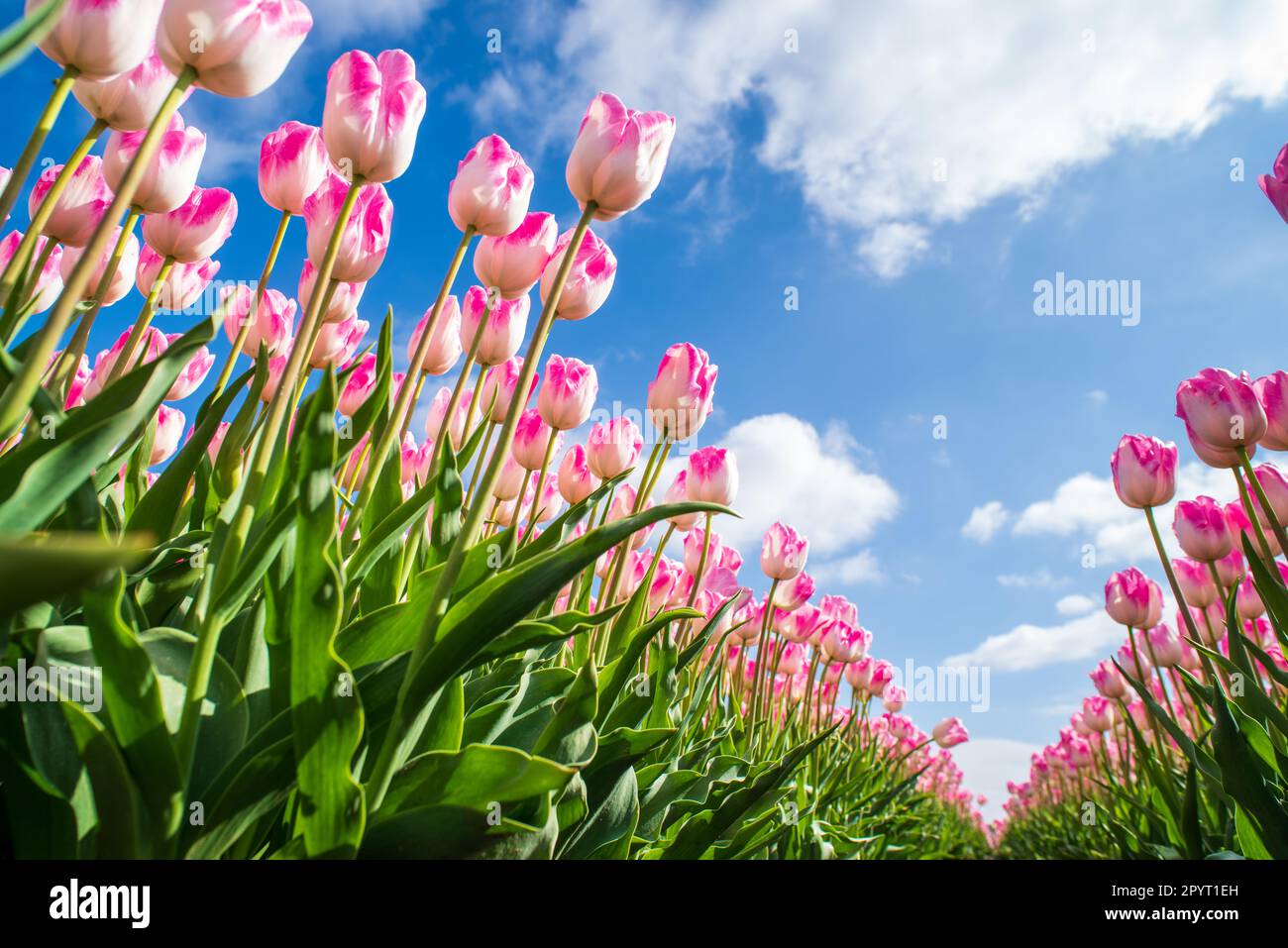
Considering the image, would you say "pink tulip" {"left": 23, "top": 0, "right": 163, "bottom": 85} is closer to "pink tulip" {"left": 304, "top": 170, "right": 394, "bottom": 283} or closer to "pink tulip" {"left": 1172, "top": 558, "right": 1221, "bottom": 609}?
"pink tulip" {"left": 304, "top": 170, "right": 394, "bottom": 283}

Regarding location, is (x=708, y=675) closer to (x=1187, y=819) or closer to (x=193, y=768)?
(x=1187, y=819)

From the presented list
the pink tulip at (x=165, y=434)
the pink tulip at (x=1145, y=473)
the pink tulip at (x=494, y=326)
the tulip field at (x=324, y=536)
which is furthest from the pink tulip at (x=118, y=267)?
the pink tulip at (x=1145, y=473)

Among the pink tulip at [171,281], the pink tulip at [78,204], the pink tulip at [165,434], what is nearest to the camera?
the pink tulip at [78,204]

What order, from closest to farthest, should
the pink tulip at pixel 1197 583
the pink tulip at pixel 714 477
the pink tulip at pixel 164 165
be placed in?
the pink tulip at pixel 164 165 → the pink tulip at pixel 714 477 → the pink tulip at pixel 1197 583

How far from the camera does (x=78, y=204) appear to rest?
1.37 m

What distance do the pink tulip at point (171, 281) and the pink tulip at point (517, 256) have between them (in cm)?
62

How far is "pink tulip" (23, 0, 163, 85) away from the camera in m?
0.91

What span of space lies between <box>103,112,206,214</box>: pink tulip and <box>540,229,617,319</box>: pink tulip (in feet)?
2.02

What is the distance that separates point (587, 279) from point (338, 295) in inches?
21.0

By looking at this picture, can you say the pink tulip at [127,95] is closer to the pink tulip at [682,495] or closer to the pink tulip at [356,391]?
the pink tulip at [356,391]

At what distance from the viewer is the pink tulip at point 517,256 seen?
1501mm
